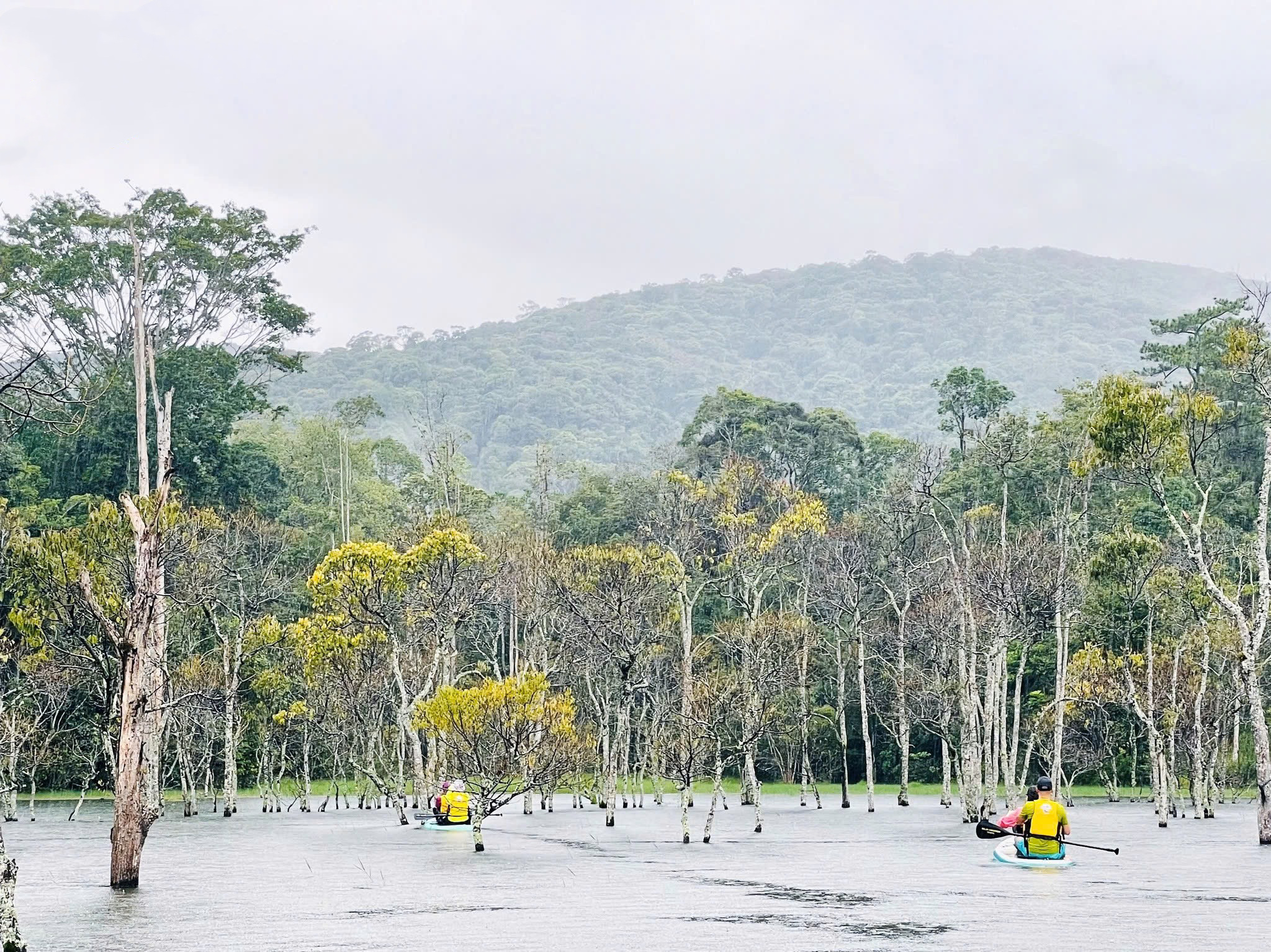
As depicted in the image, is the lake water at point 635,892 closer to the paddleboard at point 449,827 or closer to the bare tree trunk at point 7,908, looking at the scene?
the paddleboard at point 449,827

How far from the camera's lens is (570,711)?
35250 millimetres

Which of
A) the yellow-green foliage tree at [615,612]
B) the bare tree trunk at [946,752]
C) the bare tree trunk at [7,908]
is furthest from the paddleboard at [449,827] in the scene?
the bare tree trunk at [7,908]

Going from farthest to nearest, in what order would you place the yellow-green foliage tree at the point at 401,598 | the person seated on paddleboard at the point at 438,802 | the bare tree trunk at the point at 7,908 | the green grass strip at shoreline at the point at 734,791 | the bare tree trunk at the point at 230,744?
the green grass strip at shoreline at the point at 734,791
the bare tree trunk at the point at 230,744
the yellow-green foliage tree at the point at 401,598
the person seated on paddleboard at the point at 438,802
the bare tree trunk at the point at 7,908

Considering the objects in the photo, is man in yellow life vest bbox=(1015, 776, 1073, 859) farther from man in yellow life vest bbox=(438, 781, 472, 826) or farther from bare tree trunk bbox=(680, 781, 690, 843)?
man in yellow life vest bbox=(438, 781, 472, 826)

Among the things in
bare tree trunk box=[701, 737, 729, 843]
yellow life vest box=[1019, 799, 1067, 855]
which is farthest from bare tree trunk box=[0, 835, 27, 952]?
yellow life vest box=[1019, 799, 1067, 855]

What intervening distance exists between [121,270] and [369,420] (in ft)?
286

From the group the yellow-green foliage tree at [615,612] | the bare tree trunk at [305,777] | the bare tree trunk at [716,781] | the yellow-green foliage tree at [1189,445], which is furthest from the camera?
the bare tree trunk at [305,777]

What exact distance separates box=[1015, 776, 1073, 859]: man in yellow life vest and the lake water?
2.65 feet

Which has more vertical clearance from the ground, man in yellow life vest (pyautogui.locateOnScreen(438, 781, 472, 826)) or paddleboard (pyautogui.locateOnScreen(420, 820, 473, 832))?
man in yellow life vest (pyautogui.locateOnScreen(438, 781, 472, 826))

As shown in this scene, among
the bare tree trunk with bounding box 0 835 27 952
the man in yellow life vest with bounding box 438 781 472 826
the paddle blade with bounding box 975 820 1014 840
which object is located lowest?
the man in yellow life vest with bounding box 438 781 472 826

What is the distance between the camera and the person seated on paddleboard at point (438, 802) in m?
44.2

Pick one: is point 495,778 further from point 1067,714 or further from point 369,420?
point 369,420

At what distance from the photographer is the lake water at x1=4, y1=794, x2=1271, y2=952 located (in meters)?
18.3

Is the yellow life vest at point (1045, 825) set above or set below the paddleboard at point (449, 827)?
above
